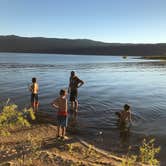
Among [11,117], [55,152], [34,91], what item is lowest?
[55,152]

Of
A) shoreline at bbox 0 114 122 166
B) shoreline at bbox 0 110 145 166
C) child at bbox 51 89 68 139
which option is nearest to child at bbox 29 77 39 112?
shoreline at bbox 0 110 145 166

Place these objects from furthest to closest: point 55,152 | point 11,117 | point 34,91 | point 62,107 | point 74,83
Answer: point 74,83, point 34,91, point 62,107, point 55,152, point 11,117

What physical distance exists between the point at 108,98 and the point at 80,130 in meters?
9.24

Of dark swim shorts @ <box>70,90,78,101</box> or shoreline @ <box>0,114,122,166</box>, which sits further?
dark swim shorts @ <box>70,90,78,101</box>

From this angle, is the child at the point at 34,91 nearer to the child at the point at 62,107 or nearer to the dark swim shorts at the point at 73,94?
the dark swim shorts at the point at 73,94

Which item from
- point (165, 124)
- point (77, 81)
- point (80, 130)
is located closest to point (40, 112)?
point (77, 81)

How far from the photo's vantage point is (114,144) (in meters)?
12.2

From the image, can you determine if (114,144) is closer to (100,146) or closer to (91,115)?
(100,146)

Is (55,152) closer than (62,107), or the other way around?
(55,152)

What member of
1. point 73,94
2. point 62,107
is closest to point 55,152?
point 62,107

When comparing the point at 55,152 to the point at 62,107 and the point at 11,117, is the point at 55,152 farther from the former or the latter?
the point at 11,117

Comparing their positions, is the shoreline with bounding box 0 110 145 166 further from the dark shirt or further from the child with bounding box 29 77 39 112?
the dark shirt

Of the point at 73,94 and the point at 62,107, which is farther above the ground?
the point at 62,107

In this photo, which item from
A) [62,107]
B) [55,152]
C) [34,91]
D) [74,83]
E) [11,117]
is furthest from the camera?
[74,83]
